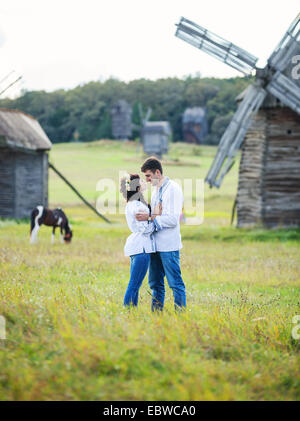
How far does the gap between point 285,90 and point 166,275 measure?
11178 millimetres

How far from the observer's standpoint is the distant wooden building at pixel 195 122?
6575 centimetres

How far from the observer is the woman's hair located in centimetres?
471

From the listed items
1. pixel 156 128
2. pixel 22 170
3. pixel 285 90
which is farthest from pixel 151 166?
pixel 156 128

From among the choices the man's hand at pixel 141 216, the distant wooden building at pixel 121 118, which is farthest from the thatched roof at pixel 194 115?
the man's hand at pixel 141 216

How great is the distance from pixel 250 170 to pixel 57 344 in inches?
507

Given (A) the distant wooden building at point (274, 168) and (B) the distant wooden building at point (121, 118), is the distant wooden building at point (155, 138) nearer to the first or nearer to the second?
(B) the distant wooden building at point (121, 118)

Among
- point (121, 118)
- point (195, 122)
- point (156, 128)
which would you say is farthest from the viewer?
point (195, 122)

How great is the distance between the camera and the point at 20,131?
18094mm

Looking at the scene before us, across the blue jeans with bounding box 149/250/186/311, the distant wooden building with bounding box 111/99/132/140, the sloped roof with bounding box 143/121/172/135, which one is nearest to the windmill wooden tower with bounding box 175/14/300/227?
the blue jeans with bounding box 149/250/186/311

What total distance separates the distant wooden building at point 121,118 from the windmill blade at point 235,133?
5093 centimetres

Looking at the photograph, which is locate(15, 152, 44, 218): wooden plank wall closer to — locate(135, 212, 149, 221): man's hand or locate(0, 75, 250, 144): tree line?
locate(135, 212, 149, 221): man's hand

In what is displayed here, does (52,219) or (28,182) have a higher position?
(28,182)

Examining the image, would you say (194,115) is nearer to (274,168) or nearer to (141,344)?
(274,168)

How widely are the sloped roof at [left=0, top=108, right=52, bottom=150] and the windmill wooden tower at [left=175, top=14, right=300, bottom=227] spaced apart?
284 inches
